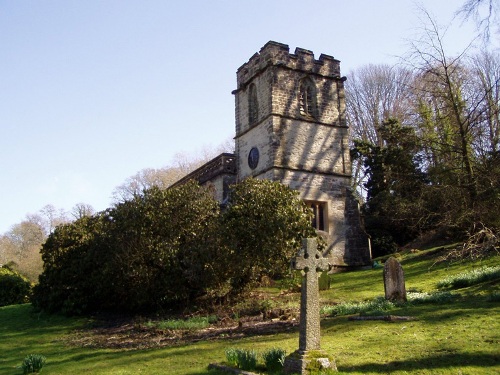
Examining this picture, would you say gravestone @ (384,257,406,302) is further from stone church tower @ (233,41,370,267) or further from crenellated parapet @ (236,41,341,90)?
crenellated parapet @ (236,41,341,90)

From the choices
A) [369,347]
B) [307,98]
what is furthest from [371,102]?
[369,347]

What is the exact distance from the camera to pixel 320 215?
23.4m

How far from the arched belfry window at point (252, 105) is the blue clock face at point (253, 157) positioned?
1672mm

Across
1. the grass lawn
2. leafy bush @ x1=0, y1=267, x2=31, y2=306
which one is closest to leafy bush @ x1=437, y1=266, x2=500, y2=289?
the grass lawn

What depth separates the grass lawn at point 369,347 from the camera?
709 cm

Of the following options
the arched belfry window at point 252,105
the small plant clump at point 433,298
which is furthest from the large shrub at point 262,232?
the arched belfry window at point 252,105

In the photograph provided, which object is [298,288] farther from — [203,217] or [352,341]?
[352,341]

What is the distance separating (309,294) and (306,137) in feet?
55.3

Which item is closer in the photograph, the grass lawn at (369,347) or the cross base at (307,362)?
the cross base at (307,362)

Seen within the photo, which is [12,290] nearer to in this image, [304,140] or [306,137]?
[304,140]

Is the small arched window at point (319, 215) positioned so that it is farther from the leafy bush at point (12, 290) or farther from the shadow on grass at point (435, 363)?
the shadow on grass at point (435, 363)

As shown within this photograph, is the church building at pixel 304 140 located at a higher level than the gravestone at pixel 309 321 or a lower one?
higher

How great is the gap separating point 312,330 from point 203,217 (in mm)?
9604

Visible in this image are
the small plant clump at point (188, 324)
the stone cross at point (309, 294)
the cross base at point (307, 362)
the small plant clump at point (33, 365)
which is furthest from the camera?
the small plant clump at point (188, 324)
